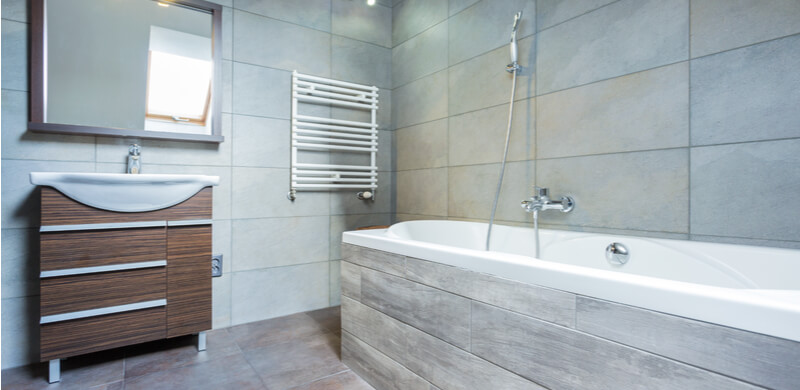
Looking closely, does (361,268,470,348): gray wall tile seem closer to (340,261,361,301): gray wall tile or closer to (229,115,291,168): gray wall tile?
(340,261,361,301): gray wall tile

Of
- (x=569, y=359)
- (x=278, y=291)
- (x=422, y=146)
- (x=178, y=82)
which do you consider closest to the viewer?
(x=569, y=359)

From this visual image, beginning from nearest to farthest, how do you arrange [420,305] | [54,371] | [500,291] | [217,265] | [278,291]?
[500,291], [420,305], [54,371], [217,265], [278,291]

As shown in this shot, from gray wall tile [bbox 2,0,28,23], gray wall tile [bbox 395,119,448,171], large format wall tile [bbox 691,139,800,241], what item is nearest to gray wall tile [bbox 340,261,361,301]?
gray wall tile [bbox 395,119,448,171]

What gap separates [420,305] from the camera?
133 centimetres

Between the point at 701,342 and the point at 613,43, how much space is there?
1.34 m

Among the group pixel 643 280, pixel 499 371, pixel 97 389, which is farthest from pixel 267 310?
pixel 643 280

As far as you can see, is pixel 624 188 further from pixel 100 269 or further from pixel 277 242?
pixel 100 269

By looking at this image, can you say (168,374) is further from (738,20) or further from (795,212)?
(738,20)

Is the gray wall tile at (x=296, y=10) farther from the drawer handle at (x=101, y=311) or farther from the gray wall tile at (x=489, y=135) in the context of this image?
the drawer handle at (x=101, y=311)

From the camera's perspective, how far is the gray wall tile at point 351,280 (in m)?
1.68

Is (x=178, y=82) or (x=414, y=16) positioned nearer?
(x=178, y=82)

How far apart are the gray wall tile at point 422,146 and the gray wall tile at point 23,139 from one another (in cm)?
190

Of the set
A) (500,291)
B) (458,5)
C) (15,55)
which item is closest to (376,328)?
(500,291)

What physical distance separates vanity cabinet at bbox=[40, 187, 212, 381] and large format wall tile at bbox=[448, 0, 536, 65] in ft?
5.44
